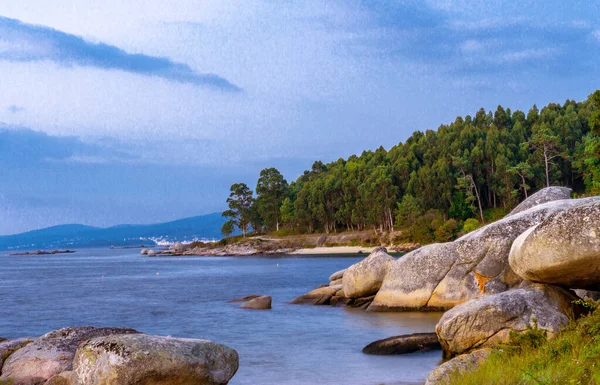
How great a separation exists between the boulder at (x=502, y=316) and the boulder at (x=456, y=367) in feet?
7.00

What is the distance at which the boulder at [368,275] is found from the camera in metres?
29.3

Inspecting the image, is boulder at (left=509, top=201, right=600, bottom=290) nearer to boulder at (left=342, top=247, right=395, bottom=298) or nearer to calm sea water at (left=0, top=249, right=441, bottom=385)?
calm sea water at (left=0, top=249, right=441, bottom=385)

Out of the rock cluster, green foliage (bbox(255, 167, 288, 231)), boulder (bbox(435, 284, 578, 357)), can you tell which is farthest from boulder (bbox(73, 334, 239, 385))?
green foliage (bbox(255, 167, 288, 231))

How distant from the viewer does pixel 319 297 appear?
111 ft

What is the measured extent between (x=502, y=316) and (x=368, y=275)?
547 inches

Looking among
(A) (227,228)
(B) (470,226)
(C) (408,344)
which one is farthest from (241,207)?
(C) (408,344)

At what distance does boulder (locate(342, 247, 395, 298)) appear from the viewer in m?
29.3

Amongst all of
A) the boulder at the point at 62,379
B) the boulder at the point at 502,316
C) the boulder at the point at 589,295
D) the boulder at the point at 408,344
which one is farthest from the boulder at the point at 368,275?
the boulder at the point at 62,379

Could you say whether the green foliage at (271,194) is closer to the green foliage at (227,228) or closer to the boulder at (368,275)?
the green foliage at (227,228)

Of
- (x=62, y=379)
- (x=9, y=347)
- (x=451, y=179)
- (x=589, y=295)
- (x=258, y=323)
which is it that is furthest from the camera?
(x=451, y=179)

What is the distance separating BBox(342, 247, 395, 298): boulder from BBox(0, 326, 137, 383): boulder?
16.4 m

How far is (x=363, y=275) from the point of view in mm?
30156

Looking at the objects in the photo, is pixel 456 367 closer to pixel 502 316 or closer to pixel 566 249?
pixel 502 316

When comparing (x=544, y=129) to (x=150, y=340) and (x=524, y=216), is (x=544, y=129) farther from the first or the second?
(x=150, y=340)
